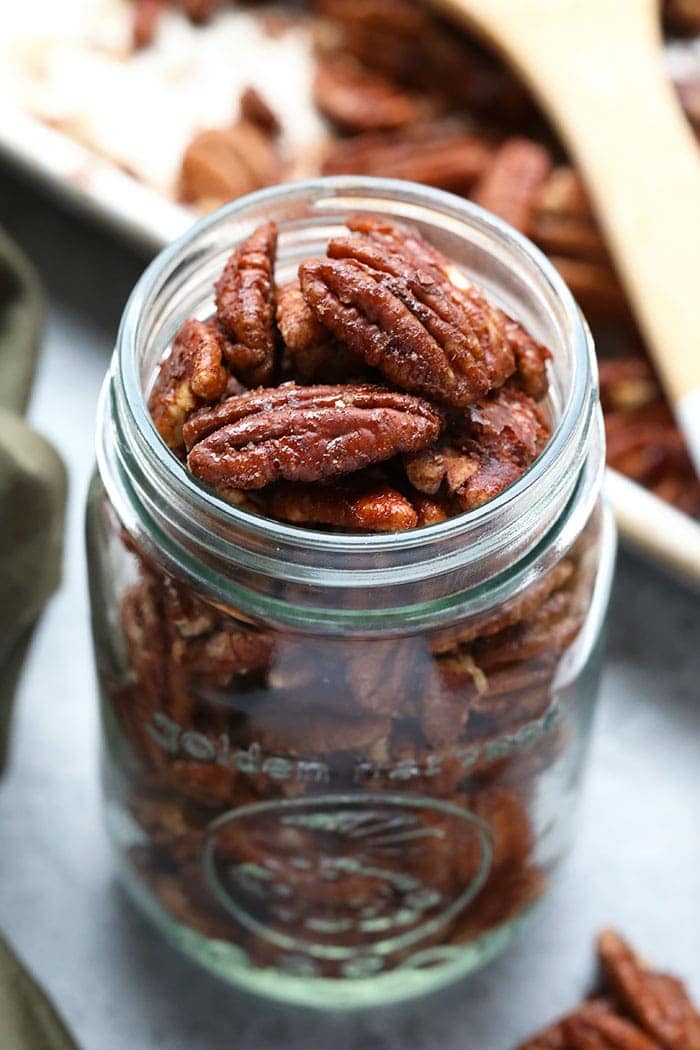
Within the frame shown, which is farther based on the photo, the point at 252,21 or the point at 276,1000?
the point at 252,21

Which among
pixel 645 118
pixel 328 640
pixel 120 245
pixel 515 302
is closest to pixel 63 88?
pixel 120 245

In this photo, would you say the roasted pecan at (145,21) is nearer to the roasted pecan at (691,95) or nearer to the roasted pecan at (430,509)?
the roasted pecan at (691,95)

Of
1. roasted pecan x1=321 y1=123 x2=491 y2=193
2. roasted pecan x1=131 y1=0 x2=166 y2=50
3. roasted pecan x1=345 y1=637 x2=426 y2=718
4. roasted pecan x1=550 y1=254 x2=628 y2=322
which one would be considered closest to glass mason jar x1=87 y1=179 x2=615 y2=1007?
roasted pecan x1=345 y1=637 x2=426 y2=718

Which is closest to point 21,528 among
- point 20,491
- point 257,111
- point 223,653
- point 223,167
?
point 20,491

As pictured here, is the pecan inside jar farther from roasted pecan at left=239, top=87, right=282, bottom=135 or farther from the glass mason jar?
roasted pecan at left=239, top=87, right=282, bottom=135

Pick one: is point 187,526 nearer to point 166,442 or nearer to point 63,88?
point 166,442

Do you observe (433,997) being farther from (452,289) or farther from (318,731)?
(452,289)
